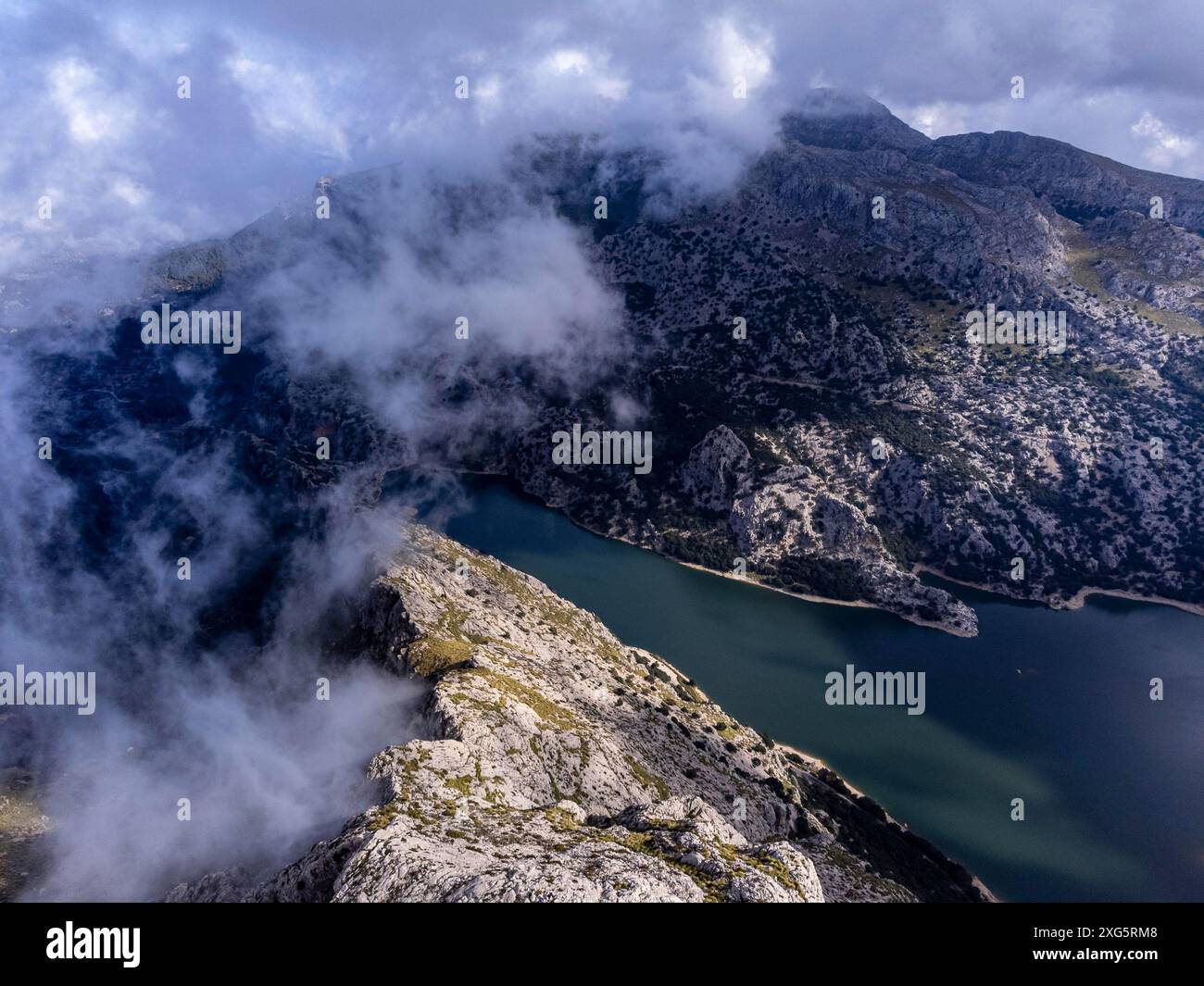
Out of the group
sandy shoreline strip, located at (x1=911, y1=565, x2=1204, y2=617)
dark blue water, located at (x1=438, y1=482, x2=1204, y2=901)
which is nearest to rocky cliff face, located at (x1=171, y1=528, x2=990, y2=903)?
dark blue water, located at (x1=438, y1=482, x2=1204, y2=901)

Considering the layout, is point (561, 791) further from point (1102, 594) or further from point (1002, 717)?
point (1102, 594)

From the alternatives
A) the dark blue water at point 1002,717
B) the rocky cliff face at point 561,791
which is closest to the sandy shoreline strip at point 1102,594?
the dark blue water at point 1002,717

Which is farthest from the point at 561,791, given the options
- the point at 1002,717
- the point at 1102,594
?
the point at 1102,594

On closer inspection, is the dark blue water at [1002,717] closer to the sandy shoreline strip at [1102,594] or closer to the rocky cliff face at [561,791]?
the sandy shoreline strip at [1102,594]

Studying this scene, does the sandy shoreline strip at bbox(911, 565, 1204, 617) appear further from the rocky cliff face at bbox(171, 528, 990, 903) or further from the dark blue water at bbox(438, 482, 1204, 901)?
the rocky cliff face at bbox(171, 528, 990, 903)

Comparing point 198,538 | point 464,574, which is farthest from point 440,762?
point 198,538
